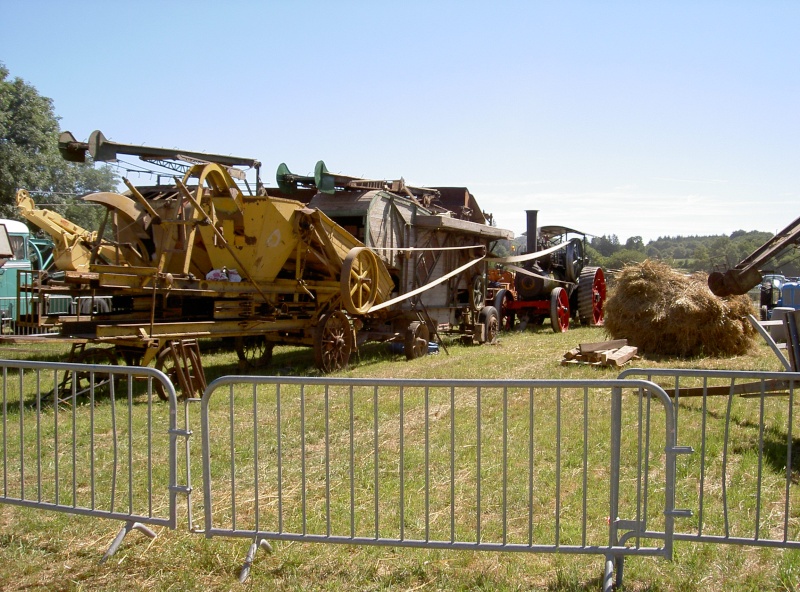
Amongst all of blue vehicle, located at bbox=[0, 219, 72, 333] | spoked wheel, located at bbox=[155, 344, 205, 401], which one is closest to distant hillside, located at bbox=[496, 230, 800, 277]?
spoked wheel, located at bbox=[155, 344, 205, 401]

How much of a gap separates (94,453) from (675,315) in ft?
30.9

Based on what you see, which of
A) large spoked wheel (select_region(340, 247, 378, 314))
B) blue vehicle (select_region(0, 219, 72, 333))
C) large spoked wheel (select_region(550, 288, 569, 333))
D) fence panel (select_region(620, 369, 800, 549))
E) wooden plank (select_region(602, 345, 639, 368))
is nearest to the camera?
fence panel (select_region(620, 369, 800, 549))

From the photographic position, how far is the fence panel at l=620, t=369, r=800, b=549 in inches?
147

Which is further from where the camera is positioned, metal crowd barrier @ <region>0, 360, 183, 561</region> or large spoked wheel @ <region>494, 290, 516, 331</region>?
large spoked wheel @ <region>494, 290, 516, 331</region>

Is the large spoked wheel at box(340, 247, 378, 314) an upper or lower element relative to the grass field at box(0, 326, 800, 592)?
upper

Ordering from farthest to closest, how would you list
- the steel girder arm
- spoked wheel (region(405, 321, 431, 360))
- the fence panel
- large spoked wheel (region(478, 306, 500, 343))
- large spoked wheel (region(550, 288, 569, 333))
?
large spoked wheel (region(550, 288, 569, 333)) < large spoked wheel (region(478, 306, 500, 343)) < spoked wheel (region(405, 321, 431, 360)) < the steel girder arm < the fence panel

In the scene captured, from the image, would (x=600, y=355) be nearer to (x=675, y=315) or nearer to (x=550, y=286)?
(x=675, y=315)

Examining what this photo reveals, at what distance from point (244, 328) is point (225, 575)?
5.75 metres

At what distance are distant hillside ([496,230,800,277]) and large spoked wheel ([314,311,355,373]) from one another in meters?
5.78

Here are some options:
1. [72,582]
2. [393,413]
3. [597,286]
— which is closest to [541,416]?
[393,413]

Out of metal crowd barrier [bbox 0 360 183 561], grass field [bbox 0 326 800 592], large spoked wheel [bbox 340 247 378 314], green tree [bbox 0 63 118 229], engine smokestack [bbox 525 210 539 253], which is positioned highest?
green tree [bbox 0 63 118 229]

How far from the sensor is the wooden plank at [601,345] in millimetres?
10531

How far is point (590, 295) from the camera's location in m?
18.4

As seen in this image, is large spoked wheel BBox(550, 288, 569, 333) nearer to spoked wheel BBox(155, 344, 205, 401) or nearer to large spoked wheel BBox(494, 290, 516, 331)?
large spoked wheel BBox(494, 290, 516, 331)
